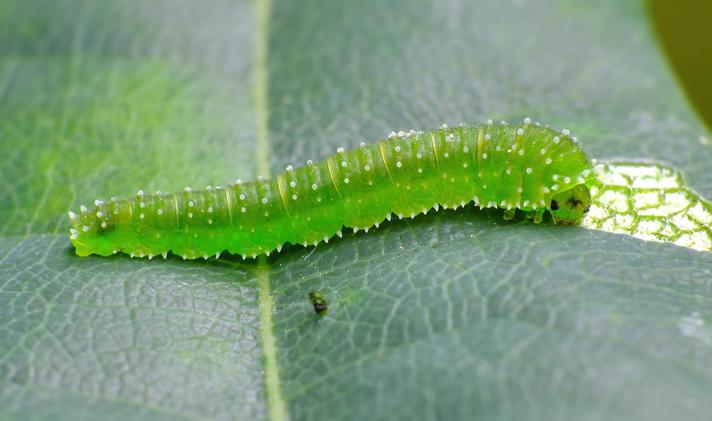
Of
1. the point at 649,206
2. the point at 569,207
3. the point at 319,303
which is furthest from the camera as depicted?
the point at 649,206

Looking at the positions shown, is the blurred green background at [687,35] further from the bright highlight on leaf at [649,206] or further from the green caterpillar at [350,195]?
the green caterpillar at [350,195]

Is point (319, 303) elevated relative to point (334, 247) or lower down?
lower down

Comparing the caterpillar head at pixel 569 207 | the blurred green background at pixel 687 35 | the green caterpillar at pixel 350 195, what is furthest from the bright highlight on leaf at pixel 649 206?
the blurred green background at pixel 687 35

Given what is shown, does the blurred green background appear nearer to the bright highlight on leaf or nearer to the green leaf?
the green leaf

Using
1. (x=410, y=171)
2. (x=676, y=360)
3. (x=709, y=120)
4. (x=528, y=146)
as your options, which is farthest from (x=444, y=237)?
(x=709, y=120)

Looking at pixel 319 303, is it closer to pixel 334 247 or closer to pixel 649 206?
pixel 334 247

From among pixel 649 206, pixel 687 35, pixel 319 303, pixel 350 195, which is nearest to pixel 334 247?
pixel 350 195
